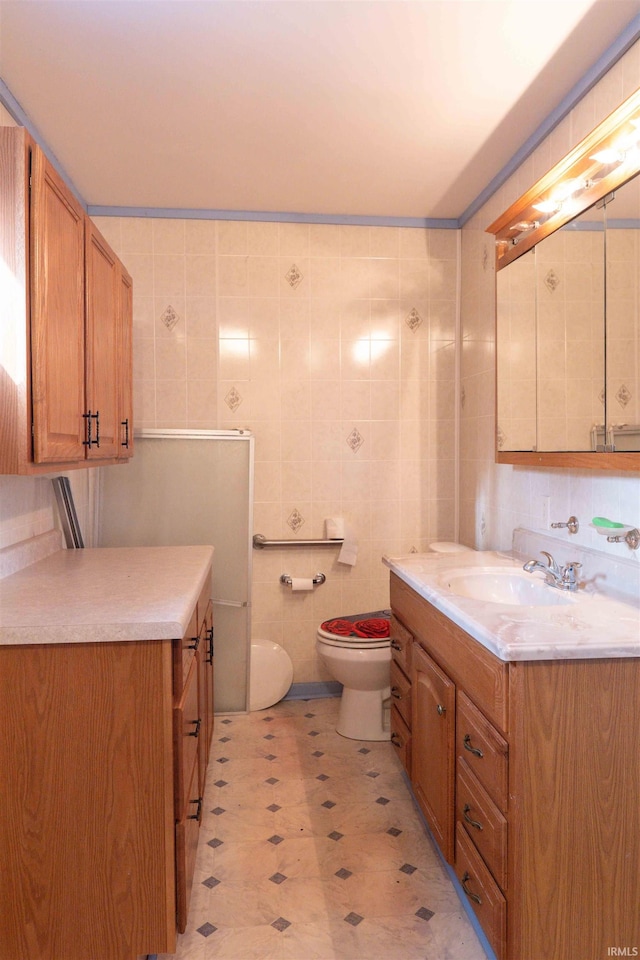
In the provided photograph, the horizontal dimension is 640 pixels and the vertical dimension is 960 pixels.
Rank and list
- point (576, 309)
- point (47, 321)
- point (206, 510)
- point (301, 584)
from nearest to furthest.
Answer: point (47, 321) → point (576, 309) → point (206, 510) → point (301, 584)

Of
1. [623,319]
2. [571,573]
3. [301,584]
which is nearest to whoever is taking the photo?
[623,319]

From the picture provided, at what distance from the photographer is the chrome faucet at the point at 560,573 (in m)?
1.96

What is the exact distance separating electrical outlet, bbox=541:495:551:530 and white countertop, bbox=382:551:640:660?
1.51ft

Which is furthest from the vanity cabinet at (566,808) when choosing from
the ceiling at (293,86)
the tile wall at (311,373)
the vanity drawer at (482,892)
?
the tile wall at (311,373)

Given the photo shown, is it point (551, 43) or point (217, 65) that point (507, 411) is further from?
point (217, 65)

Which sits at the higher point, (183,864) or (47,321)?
(47,321)

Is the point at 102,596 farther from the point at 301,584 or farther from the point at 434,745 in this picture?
the point at 301,584

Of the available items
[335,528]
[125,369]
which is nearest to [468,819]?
[335,528]

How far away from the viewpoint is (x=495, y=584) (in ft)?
7.35

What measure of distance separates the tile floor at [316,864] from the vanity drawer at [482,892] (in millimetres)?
176

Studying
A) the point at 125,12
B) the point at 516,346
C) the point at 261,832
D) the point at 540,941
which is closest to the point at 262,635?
the point at 261,832

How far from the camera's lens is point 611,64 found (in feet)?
6.47

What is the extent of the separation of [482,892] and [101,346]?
1.95 meters

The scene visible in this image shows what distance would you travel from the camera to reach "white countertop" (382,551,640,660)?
1398 millimetres
